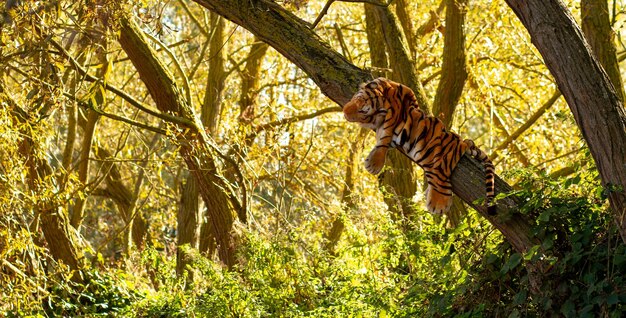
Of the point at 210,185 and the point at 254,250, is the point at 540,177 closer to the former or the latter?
the point at 254,250

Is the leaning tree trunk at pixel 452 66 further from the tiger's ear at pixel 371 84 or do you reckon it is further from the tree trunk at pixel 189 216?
the tiger's ear at pixel 371 84

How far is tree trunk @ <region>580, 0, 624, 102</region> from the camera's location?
248 inches

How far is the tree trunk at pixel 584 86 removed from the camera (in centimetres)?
410

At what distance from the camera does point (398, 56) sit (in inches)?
274

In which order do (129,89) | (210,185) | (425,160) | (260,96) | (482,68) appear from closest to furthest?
1. (425,160)
2. (210,185)
3. (482,68)
4. (260,96)
5. (129,89)

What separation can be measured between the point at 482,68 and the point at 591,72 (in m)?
5.65

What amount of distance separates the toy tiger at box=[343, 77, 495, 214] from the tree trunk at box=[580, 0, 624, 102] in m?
1.88

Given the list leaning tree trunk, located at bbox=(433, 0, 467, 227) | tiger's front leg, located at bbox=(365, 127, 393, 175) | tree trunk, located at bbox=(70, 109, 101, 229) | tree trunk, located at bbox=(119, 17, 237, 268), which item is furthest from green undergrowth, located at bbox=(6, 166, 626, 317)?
tree trunk, located at bbox=(70, 109, 101, 229)

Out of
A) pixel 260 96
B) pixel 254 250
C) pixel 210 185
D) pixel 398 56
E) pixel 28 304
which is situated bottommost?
pixel 28 304

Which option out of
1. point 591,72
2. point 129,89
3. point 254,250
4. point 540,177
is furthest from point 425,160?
point 129,89

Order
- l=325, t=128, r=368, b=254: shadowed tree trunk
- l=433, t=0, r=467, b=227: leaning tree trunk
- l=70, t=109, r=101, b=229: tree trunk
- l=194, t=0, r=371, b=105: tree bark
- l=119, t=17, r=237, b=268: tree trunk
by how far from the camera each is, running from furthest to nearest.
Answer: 1. l=325, t=128, r=368, b=254: shadowed tree trunk
2. l=70, t=109, r=101, b=229: tree trunk
3. l=433, t=0, r=467, b=227: leaning tree trunk
4. l=119, t=17, r=237, b=268: tree trunk
5. l=194, t=0, r=371, b=105: tree bark

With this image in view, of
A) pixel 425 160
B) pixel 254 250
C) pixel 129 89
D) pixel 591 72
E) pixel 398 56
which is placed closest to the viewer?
pixel 591 72

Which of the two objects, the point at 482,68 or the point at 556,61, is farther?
the point at 482,68

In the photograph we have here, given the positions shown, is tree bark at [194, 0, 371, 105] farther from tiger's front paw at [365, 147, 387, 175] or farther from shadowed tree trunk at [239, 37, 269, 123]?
shadowed tree trunk at [239, 37, 269, 123]
